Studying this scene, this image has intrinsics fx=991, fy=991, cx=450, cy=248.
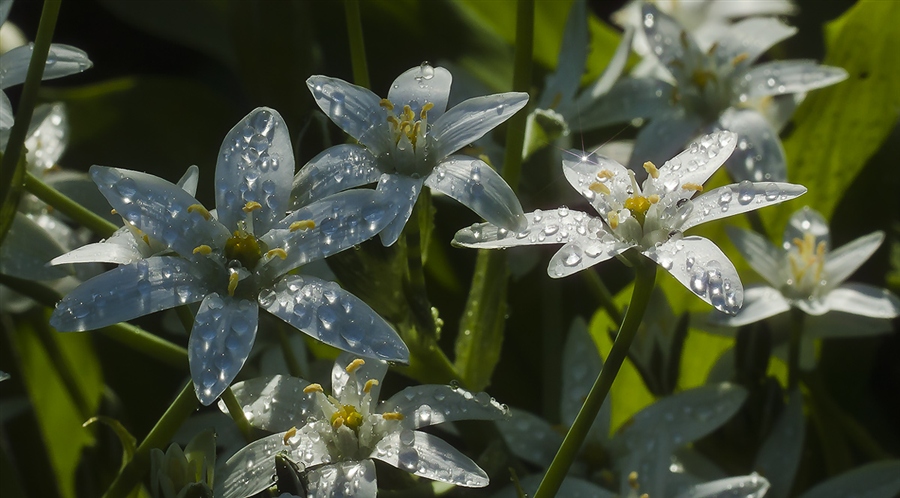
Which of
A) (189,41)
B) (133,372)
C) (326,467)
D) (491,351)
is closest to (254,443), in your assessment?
(326,467)

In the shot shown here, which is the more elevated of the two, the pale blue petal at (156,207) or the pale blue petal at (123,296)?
the pale blue petal at (156,207)

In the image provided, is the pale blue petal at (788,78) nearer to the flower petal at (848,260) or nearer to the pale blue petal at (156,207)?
the flower petal at (848,260)

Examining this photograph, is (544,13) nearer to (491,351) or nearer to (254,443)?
(491,351)

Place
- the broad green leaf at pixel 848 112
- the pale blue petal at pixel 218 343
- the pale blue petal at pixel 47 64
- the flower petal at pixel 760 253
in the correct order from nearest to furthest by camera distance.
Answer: the pale blue petal at pixel 218 343, the pale blue petal at pixel 47 64, the flower petal at pixel 760 253, the broad green leaf at pixel 848 112

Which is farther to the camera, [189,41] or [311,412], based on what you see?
[189,41]

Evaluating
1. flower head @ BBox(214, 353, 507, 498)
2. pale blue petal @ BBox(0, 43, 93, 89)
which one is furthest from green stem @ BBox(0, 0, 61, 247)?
flower head @ BBox(214, 353, 507, 498)

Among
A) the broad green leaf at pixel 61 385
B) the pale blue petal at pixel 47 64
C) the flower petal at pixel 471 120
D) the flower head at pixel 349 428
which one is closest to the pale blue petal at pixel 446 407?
the flower head at pixel 349 428

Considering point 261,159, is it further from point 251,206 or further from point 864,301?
point 864,301
